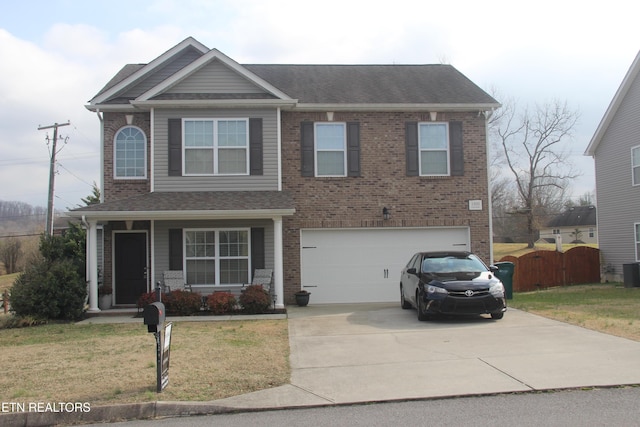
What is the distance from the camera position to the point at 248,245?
52.5 ft

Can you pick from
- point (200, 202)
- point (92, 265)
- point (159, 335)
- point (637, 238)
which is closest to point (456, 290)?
point (159, 335)

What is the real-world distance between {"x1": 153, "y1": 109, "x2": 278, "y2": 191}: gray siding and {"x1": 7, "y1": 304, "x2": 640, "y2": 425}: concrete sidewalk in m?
5.25

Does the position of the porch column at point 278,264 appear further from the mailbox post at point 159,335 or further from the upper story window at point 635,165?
the upper story window at point 635,165

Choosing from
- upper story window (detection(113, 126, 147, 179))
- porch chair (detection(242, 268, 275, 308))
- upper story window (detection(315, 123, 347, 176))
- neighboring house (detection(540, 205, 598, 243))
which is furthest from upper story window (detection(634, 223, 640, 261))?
neighboring house (detection(540, 205, 598, 243))

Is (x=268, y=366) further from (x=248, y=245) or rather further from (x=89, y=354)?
(x=248, y=245)

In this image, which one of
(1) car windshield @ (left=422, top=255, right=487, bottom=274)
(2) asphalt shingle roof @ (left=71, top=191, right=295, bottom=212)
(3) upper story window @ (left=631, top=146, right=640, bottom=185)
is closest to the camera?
(1) car windshield @ (left=422, top=255, right=487, bottom=274)

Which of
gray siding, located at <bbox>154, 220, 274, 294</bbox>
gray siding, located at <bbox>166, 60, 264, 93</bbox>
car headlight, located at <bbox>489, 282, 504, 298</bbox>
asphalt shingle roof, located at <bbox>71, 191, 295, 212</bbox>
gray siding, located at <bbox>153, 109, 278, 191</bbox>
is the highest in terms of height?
gray siding, located at <bbox>166, 60, 264, 93</bbox>

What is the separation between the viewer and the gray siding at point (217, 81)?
1644 cm

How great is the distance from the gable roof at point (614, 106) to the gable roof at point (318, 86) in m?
7.12

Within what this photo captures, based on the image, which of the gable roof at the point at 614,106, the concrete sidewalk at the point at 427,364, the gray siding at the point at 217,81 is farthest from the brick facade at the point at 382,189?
the gable roof at the point at 614,106

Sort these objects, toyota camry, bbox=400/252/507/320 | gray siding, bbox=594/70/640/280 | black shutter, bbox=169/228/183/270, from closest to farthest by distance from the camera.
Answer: toyota camry, bbox=400/252/507/320
black shutter, bbox=169/228/183/270
gray siding, bbox=594/70/640/280

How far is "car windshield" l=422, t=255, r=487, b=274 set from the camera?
12.8 metres

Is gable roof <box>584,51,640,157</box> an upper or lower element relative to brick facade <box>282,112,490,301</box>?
upper

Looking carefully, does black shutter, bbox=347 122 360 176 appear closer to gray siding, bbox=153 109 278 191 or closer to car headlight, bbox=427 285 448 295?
gray siding, bbox=153 109 278 191
